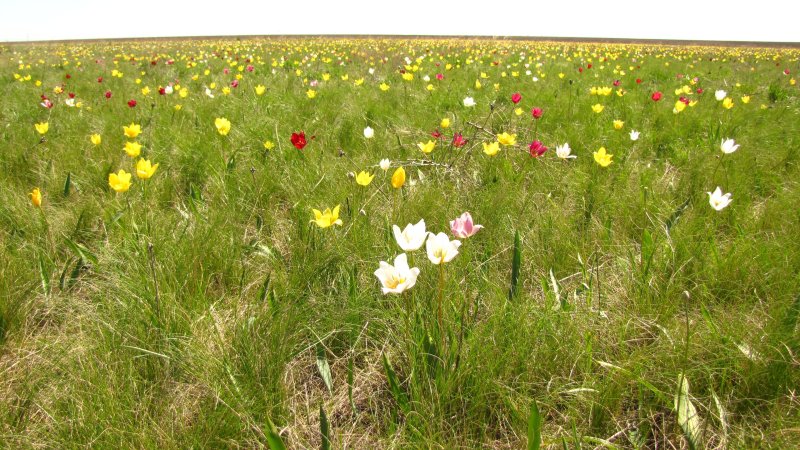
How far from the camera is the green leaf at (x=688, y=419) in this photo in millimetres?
1118

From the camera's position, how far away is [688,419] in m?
1.14

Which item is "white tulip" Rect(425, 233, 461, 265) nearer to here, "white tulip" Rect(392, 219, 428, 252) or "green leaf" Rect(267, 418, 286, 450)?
"white tulip" Rect(392, 219, 428, 252)

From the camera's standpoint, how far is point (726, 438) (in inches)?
44.9

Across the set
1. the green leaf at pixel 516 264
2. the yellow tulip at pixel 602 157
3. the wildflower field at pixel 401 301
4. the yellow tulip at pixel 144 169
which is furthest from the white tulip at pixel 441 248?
the yellow tulip at pixel 602 157

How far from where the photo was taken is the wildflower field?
1224 mm

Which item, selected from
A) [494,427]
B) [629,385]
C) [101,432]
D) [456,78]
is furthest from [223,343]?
[456,78]

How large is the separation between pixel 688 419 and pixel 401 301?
92 centimetres

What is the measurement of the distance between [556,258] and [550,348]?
2.22ft

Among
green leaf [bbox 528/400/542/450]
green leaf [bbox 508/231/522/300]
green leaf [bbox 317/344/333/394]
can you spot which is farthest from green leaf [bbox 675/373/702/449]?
green leaf [bbox 317/344/333/394]

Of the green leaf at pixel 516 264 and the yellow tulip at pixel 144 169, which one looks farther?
the yellow tulip at pixel 144 169

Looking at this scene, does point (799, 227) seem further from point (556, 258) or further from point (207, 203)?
point (207, 203)

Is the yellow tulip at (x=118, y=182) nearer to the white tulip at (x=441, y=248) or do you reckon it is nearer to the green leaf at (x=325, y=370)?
the green leaf at (x=325, y=370)

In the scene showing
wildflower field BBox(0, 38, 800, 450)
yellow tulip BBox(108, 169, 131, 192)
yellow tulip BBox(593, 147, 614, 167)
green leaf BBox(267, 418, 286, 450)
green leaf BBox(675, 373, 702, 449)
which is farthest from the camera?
yellow tulip BBox(593, 147, 614, 167)

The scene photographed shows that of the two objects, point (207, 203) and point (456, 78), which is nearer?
point (207, 203)
